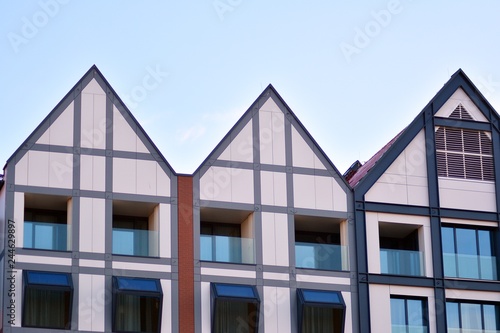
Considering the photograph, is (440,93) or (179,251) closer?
(179,251)

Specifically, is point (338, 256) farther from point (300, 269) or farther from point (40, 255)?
point (40, 255)

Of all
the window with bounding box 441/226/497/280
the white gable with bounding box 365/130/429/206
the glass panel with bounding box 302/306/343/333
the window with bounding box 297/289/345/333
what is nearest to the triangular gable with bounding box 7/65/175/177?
the window with bounding box 297/289/345/333

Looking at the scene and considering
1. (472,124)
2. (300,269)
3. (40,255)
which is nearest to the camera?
(40,255)

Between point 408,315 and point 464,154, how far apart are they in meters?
8.24

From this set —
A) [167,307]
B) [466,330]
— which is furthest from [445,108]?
[167,307]

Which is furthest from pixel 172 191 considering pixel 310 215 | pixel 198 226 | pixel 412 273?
pixel 412 273

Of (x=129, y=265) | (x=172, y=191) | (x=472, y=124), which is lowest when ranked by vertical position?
(x=129, y=265)

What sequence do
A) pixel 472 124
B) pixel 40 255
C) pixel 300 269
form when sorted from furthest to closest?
pixel 472 124, pixel 300 269, pixel 40 255

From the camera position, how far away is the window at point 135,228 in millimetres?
52531

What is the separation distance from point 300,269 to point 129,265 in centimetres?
748

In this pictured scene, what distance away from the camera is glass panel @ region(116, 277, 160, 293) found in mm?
51206

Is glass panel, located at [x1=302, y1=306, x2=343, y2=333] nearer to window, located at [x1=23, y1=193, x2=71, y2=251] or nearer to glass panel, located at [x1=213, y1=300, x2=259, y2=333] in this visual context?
glass panel, located at [x1=213, y1=300, x2=259, y2=333]

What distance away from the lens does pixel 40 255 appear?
5091cm

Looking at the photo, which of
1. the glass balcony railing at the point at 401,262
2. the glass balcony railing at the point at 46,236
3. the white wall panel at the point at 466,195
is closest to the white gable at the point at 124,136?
the glass balcony railing at the point at 46,236
